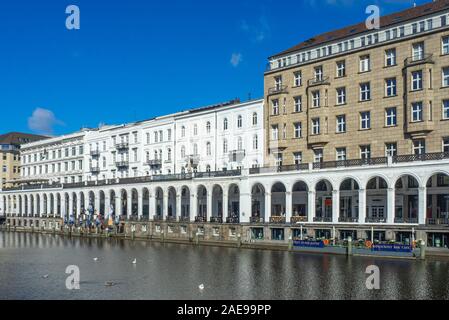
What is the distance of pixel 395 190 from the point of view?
6844 cm

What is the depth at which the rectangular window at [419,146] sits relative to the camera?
66.6m

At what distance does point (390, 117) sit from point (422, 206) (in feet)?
44.4

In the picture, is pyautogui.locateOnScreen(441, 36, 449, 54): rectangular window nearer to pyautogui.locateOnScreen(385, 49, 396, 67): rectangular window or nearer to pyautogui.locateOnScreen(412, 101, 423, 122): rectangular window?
pyautogui.locateOnScreen(385, 49, 396, 67): rectangular window

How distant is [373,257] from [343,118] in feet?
73.9

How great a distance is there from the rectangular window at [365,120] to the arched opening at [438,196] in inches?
405

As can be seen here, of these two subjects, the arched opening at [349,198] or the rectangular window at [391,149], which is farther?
the arched opening at [349,198]

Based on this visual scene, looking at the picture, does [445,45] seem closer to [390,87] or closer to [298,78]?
[390,87]

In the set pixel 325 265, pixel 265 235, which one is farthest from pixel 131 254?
pixel 325 265

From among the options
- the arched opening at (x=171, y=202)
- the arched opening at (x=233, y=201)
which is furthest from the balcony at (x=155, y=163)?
the arched opening at (x=233, y=201)

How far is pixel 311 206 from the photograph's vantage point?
71.2 m

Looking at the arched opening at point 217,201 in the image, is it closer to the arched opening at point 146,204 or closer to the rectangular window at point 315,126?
the arched opening at point 146,204

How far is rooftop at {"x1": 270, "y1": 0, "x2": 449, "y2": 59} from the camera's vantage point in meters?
67.9

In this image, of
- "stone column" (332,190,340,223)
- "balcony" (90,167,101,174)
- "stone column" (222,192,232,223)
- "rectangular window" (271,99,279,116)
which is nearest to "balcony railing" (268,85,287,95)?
"rectangular window" (271,99,279,116)

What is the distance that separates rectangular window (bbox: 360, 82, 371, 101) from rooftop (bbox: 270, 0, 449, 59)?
6347 mm
